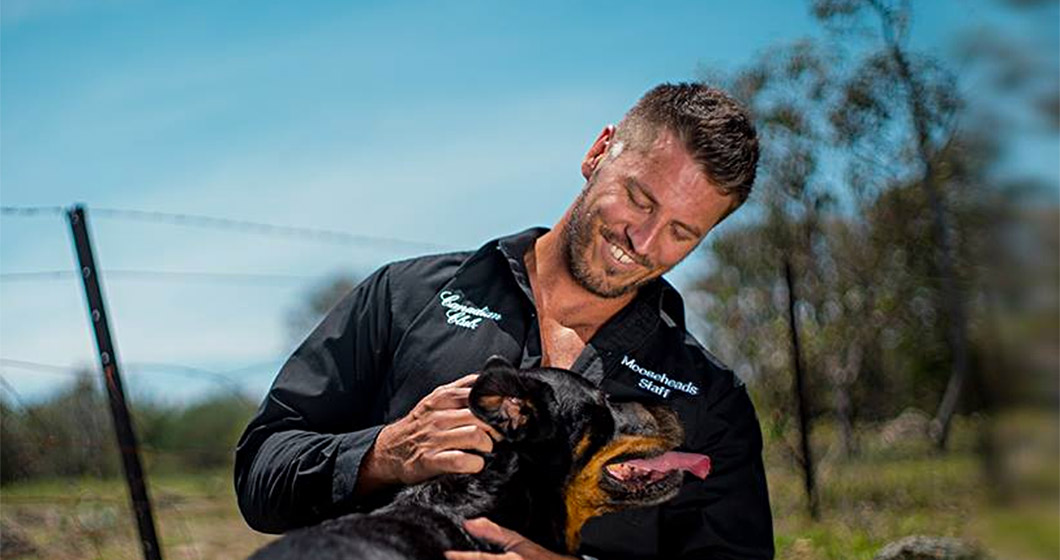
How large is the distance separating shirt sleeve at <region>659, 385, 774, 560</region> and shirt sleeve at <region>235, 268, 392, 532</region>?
1.15m

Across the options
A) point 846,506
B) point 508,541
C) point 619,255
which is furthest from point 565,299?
point 846,506

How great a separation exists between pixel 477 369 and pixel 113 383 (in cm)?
205

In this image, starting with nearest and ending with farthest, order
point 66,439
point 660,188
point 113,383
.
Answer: point 660,188 → point 113,383 → point 66,439

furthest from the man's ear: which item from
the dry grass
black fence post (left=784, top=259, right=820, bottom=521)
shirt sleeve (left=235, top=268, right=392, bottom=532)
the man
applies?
black fence post (left=784, top=259, right=820, bottom=521)

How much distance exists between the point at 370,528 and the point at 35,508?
5609 millimetres

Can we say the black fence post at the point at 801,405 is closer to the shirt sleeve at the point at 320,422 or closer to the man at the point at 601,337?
the man at the point at 601,337

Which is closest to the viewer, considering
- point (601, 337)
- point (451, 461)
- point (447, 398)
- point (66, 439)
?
point (451, 461)

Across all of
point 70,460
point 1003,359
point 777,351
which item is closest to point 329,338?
point 1003,359

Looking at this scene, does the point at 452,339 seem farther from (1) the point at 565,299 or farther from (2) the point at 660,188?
(2) the point at 660,188

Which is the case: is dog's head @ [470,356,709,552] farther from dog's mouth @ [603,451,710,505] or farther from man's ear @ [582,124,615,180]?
man's ear @ [582,124,615,180]

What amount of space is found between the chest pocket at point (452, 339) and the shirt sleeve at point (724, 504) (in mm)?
783

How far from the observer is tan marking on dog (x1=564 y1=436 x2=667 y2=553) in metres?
3.93

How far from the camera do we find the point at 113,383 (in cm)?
530

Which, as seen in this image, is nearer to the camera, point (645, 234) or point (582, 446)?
point (582, 446)
